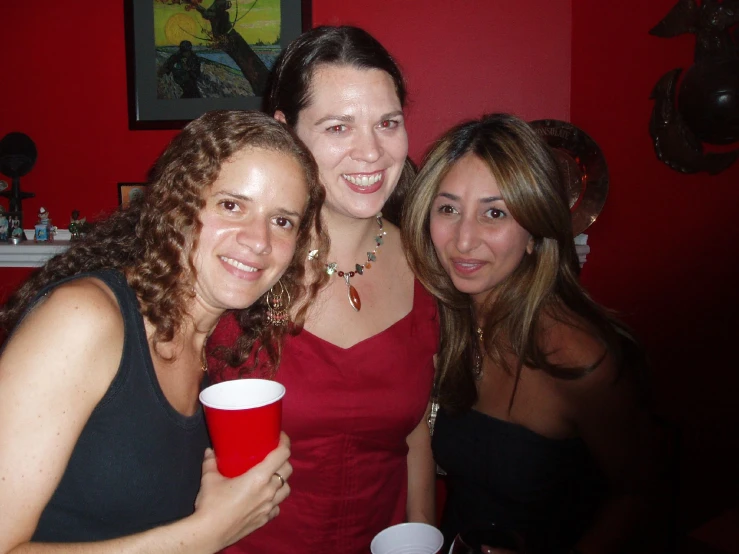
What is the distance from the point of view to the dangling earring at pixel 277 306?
1.69 m

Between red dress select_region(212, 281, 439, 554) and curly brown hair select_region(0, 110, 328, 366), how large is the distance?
0.42 m

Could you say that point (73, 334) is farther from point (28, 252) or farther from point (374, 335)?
point (28, 252)

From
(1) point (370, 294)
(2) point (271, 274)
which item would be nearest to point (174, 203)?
(2) point (271, 274)

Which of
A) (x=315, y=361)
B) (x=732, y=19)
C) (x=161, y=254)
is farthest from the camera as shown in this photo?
(x=732, y=19)

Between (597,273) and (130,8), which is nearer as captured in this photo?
(597,273)

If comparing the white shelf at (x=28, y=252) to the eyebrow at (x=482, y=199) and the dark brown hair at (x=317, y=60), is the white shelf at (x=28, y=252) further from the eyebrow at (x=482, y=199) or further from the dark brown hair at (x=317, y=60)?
the eyebrow at (x=482, y=199)

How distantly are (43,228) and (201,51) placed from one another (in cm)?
162

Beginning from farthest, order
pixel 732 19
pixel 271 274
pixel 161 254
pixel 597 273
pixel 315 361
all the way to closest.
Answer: pixel 597 273, pixel 732 19, pixel 315 361, pixel 271 274, pixel 161 254

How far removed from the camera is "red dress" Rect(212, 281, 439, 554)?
1642 mm

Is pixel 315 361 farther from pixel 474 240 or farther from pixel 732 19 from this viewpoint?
pixel 732 19

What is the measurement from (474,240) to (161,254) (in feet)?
3.33

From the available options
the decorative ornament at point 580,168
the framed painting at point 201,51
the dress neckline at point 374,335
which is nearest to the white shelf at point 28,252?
the framed painting at point 201,51

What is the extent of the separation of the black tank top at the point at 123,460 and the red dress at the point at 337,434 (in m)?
0.45

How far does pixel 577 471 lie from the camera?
1.76m
